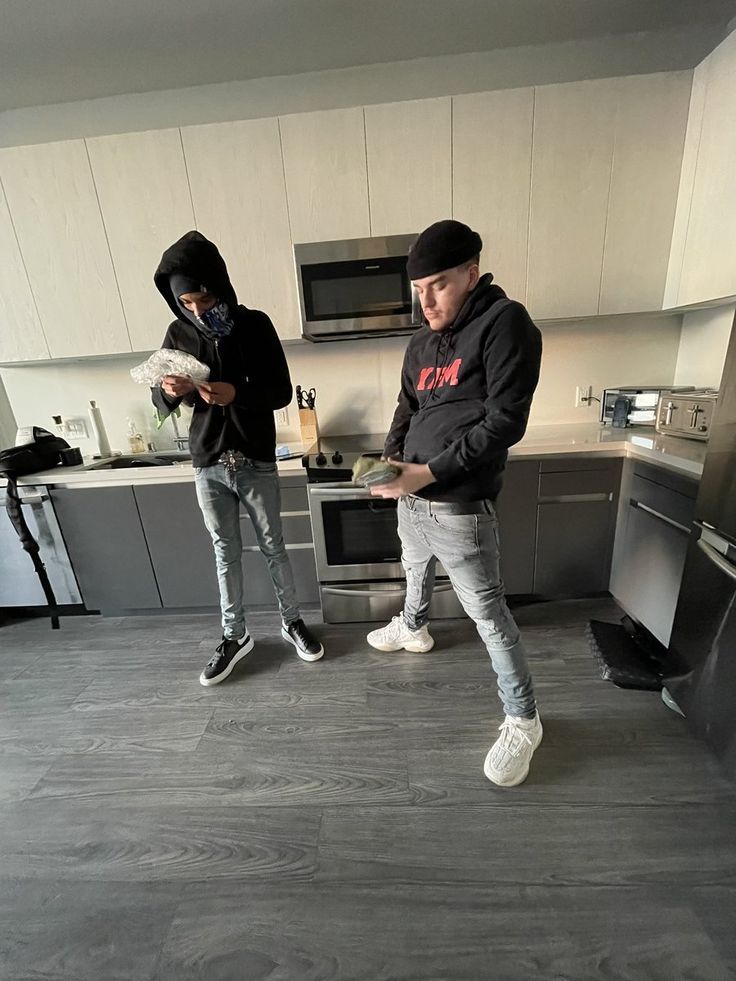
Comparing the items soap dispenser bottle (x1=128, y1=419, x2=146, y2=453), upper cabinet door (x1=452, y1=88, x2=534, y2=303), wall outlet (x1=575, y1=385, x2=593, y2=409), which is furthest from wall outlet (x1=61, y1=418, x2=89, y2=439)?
wall outlet (x1=575, y1=385, x2=593, y2=409)

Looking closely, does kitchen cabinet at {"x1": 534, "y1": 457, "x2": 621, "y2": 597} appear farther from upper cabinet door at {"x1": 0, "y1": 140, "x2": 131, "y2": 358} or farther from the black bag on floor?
the black bag on floor

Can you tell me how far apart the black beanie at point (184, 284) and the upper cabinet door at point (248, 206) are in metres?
0.75

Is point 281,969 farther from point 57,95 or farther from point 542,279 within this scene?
point 57,95

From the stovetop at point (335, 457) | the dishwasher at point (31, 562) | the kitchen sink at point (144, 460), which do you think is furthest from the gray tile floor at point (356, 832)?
the kitchen sink at point (144, 460)

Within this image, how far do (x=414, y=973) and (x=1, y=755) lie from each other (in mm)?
1554

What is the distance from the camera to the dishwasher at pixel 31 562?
2.05m

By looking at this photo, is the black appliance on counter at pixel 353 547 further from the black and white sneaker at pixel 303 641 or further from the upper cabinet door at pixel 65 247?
the upper cabinet door at pixel 65 247

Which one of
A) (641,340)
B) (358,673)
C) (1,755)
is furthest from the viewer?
(641,340)

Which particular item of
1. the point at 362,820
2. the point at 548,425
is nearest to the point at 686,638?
the point at 362,820

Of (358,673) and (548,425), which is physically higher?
(548,425)

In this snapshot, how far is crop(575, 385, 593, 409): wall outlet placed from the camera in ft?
A: 7.66

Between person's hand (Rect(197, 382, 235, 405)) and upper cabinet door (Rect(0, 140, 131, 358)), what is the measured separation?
1.06 meters

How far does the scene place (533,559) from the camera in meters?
2.02

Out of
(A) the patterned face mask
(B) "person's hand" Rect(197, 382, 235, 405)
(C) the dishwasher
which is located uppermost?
(A) the patterned face mask
